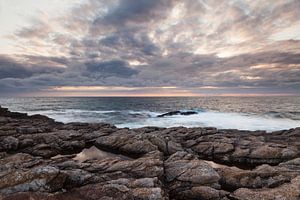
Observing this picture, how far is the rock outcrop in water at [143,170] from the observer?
1016 centimetres

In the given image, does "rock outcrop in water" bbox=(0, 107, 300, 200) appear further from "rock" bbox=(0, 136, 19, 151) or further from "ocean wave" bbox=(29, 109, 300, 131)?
"ocean wave" bbox=(29, 109, 300, 131)

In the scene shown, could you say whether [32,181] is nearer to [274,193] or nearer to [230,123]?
[274,193]

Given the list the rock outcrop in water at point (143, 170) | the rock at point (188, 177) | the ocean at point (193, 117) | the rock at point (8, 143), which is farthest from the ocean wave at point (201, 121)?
the rock at point (188, 177)

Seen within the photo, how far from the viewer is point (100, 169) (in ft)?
43.9

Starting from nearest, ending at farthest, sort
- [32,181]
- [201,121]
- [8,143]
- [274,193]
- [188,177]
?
1. [32,181]
2. [274,193]
3. [188,177]
4. [8,143]
5. [201,121]

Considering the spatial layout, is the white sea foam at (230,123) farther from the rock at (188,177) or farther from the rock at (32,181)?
the rock at (32,181)

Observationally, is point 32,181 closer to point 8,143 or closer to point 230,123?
point 8,143

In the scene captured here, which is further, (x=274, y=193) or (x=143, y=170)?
(x=143, y=170)

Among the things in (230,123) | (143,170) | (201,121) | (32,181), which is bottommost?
(201,121)

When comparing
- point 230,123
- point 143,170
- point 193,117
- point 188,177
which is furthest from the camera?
point 193,117

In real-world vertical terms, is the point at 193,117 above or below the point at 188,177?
below

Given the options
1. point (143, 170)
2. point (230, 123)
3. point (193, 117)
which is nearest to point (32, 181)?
point (143, 170)

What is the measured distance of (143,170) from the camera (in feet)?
44.8

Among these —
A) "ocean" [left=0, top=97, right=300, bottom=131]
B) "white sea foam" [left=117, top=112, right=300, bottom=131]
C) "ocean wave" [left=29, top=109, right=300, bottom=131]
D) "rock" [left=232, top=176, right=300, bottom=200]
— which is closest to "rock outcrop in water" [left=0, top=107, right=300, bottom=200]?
"rock" [left=232, top=176, right=300, bottom=200]
